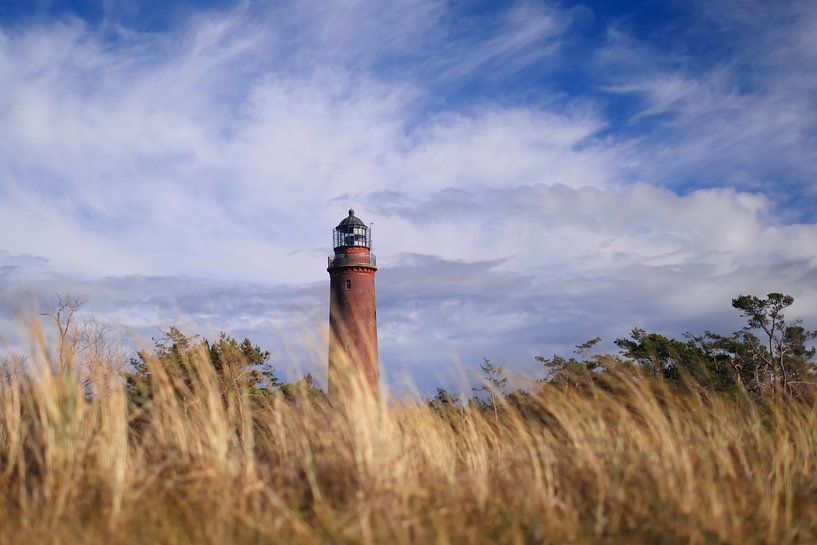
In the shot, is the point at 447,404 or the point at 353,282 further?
the point at 353,282

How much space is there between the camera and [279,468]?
4840 mm

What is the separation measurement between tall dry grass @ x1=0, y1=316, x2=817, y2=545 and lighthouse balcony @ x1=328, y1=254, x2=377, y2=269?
862 inches

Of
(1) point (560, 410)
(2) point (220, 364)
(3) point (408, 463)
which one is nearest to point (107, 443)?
(3) point (408, 463)

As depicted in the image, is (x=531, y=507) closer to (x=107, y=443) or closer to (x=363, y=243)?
(x=107, y=443)

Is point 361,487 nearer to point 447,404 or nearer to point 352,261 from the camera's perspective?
point 447,404

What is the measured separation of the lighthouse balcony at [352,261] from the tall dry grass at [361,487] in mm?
21891

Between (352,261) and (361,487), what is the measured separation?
23773 millimetres

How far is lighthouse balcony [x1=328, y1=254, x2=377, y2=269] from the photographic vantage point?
27.8 m

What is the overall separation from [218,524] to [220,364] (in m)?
17.4

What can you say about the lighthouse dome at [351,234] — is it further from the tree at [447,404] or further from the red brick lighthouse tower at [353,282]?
the tree at [447,404]

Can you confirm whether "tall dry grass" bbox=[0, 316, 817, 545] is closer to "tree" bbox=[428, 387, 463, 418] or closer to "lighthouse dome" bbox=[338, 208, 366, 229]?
"tree" bbox=[428, 387, 463, 418]

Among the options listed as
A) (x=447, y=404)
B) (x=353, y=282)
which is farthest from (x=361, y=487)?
(x=353, y=282)

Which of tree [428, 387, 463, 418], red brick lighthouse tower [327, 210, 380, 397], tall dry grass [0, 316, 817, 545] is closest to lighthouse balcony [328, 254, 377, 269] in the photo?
red brick lighthouse tower [327, 210, 380, 397]

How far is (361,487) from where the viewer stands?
13.7 feet
